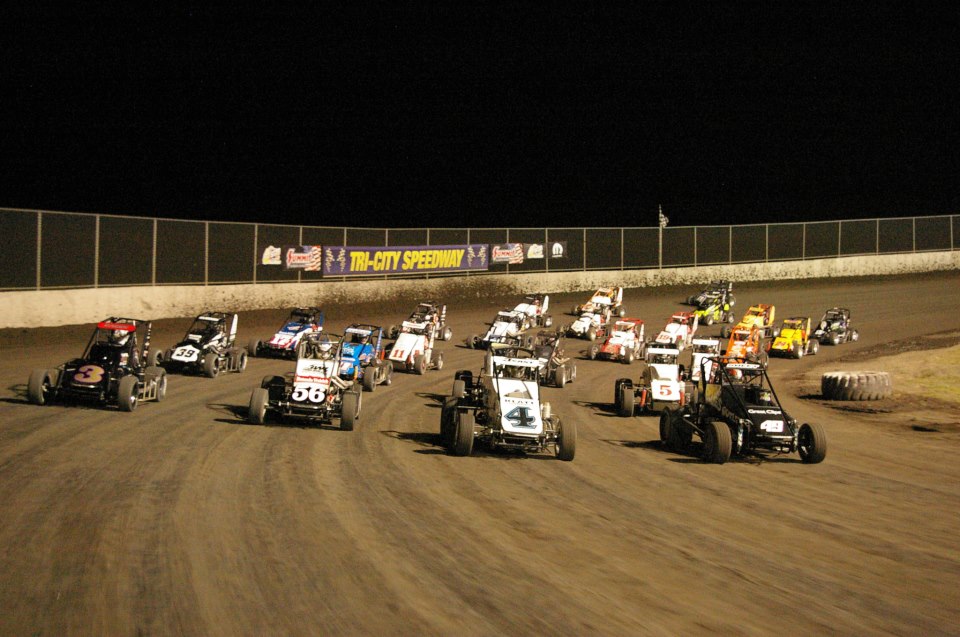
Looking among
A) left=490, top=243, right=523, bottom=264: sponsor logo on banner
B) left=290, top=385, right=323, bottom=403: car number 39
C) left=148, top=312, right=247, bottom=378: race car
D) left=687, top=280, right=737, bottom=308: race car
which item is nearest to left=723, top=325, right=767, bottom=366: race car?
left=687, top=280, right=737, bottom=308: race car

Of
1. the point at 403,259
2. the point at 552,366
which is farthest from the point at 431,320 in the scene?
the point at 403,259

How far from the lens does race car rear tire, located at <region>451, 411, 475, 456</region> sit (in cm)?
1614

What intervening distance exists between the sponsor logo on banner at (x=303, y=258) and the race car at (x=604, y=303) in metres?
10.9

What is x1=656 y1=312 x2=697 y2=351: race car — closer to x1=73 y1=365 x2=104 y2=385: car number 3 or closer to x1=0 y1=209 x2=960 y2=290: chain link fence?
x1=0 y1=209 x2=960 y2=290: chain link fence

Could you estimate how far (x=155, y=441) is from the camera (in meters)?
16.4

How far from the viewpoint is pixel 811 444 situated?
1659cm

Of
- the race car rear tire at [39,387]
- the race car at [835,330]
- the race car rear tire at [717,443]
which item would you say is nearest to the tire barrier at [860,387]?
the race car rear tire at [717,443]

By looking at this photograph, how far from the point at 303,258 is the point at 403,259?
533 centimetres

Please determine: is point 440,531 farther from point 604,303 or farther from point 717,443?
point 604,303

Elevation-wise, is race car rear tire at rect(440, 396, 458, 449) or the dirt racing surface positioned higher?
race car rear tire at rect(440, 396, 458, 449)

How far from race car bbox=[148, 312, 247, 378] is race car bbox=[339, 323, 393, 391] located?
298cm

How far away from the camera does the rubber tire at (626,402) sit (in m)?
21.8

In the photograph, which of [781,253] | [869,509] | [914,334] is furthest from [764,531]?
[781,253]

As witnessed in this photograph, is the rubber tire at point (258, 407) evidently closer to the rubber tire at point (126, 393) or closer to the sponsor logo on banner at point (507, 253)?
the rubber tire at point (126, 393)
